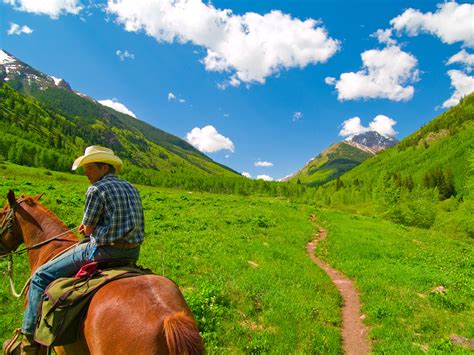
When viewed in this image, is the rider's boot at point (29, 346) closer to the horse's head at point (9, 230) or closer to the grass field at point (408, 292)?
the horse's head at point (9, 230)

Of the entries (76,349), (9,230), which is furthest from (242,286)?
(9,230)

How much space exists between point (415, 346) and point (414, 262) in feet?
40.8

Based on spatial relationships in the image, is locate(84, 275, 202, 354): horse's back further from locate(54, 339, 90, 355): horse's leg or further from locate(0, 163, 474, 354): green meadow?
locate(0, 163, 474, 354): green meadow

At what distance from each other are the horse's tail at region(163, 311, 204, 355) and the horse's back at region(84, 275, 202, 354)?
0.01 meters

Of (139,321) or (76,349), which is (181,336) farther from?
(76,349)

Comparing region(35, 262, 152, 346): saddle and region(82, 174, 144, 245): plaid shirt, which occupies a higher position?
region(82, 174, 144, 245): plaid shirt

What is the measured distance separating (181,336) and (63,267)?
340 centimetres

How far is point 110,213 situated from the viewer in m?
5.94

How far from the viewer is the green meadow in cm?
982

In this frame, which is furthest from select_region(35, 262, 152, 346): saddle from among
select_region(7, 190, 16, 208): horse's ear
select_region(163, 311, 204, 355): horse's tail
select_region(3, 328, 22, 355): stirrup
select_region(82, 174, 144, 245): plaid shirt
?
select_region(7, 190, 16, 208): horse's ear

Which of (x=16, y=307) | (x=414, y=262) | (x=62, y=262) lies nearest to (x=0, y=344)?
(x=16, y=307)

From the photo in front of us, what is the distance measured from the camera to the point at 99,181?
6.06m

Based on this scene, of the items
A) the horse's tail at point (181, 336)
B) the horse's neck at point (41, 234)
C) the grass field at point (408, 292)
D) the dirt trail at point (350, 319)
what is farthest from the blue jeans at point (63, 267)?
the grass field at point (408, 292)

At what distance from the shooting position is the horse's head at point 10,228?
8.19 metres
